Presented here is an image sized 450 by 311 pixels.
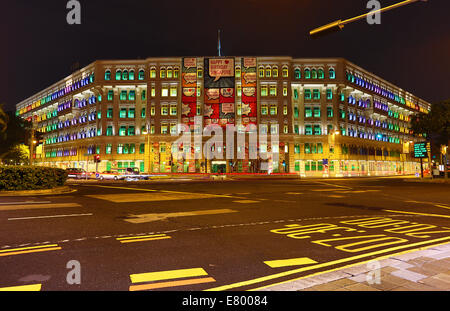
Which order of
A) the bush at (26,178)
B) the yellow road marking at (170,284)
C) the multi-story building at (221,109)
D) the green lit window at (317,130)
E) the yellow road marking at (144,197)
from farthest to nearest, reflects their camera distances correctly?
1. the green lit window at (317,130)
2. the multi-story building at (221,109)
3. the bush at (26,178)
4. the yellow road marking at (144,197)
5. the yellow road marking at (170,284)

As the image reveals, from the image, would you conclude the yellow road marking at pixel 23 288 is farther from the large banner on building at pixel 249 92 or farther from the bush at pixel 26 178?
the large banner on building at pixel 249 92

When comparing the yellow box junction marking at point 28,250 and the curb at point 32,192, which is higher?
the curb at point 32,192

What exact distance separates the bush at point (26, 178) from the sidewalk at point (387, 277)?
1932 cm

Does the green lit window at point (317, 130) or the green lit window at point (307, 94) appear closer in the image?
the green lit window at point (317, 130)

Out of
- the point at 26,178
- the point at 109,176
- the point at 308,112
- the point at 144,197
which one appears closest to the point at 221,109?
the point at 308,112

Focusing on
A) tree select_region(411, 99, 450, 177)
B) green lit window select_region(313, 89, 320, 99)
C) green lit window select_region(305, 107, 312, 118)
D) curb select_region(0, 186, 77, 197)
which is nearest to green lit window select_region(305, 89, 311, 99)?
green lit window select_region(313, 89, 320, 99)

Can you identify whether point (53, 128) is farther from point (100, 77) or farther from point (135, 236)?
point (135, 236)

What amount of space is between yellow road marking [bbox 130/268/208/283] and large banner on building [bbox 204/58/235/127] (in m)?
57.9

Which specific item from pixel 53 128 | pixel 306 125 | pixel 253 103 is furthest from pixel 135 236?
pixel 53 128

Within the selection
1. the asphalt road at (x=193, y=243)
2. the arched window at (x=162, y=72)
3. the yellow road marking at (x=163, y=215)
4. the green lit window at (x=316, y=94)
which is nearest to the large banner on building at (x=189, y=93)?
the arched window at (x=162, y=72)

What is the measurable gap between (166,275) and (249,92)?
59.9 meters

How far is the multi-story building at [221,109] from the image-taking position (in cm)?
6278

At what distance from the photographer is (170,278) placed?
184 inches

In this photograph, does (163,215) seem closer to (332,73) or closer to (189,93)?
(189,93)
